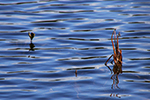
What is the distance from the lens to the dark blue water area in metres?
3.79

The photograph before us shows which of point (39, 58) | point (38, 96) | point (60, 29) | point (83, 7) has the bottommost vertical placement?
point (38, 96)

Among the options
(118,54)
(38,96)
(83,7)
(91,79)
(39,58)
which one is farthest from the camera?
(83,7)

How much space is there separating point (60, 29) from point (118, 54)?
1.94m

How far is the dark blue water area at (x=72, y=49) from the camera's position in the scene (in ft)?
12.4

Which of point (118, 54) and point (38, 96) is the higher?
point (118, 54)

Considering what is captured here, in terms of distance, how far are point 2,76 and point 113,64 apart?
5.27ft

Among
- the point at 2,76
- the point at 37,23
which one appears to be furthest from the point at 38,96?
the point at 37,23

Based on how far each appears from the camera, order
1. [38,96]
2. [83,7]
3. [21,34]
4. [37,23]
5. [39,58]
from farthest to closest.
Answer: [83,7]
[37,23]
[21,34]
[39,58]
[38,96]

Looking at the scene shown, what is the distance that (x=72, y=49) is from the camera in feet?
16.7

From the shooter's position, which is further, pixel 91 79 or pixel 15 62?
pixel 15 62

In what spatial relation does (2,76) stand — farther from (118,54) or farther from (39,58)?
(118,54)

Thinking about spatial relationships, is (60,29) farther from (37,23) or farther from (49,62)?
(49,62)

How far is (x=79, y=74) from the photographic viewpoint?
420 cm

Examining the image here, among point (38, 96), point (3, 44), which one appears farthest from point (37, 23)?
point (38, 96)
